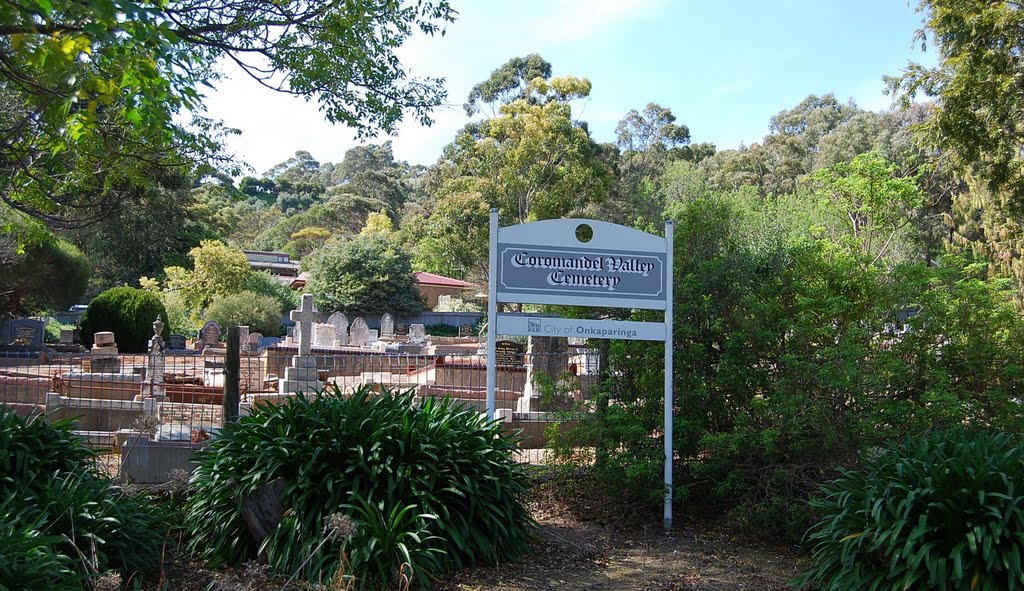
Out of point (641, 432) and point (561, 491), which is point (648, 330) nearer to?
point (641, 432)

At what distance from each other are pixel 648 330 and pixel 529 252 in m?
1.33

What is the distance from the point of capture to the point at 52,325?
37844 millimetres

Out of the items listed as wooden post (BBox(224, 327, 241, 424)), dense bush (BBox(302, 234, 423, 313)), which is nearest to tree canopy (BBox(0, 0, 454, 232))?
wooden post (BBox(224, 327, 241, 424))

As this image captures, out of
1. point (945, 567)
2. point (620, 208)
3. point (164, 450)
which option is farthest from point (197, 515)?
point (620, 208)

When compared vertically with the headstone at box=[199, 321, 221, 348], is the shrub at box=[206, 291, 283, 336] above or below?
above

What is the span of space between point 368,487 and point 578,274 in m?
2.95

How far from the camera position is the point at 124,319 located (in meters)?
29.2

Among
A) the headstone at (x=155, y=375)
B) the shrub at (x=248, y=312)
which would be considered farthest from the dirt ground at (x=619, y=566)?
the shrub at (x=248, y=312)

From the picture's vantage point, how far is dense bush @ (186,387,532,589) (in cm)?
534

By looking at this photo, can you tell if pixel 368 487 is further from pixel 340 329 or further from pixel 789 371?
pixel 340 329

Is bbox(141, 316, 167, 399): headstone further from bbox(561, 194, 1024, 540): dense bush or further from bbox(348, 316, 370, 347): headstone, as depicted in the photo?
bbox(561, 194, 1024, 540): dense bush

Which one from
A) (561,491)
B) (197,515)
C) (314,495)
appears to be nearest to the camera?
(314,495)

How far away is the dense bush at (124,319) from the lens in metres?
29.2

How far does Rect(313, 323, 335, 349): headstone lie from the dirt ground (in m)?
17.9
